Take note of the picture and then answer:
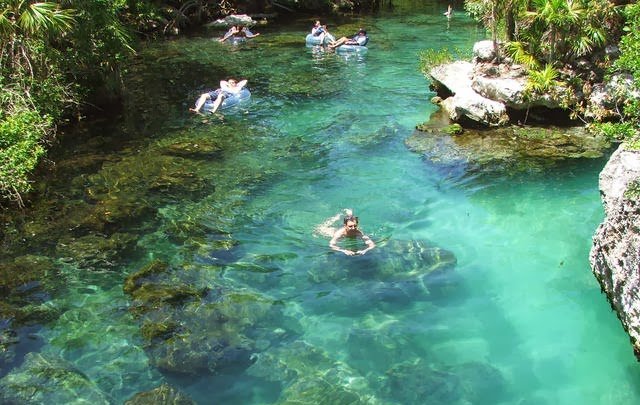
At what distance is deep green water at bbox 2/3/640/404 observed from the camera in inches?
330

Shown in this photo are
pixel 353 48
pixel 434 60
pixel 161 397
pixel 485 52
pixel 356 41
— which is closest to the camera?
pixel 161 397

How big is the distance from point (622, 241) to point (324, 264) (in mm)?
5211

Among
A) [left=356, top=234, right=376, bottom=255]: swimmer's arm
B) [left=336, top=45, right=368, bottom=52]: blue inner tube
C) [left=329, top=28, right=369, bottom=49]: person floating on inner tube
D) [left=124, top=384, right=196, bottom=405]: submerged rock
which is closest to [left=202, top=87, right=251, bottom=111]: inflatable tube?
[left=336, top=45, right=368, bottom=52]: blue inner tube

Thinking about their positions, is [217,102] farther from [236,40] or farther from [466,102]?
[236,40]

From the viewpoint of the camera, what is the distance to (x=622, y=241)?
305 inches

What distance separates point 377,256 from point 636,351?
4741 mm

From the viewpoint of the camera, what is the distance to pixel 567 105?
15.7 m

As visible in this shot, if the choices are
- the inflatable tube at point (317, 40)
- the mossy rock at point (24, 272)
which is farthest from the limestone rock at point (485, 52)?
the mossy rock at point (24, 272)

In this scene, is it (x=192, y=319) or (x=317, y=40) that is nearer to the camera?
(x=192, y=319)

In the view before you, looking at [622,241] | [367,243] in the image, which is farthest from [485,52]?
[622,241]

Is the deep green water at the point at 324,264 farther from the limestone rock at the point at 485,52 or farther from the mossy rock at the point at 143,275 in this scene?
the limestone rock at the point at 485,52

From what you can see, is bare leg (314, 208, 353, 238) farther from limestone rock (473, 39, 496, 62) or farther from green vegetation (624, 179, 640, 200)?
limestone rock (473, 39, 496, 62)

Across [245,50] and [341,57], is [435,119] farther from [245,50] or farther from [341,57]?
[245,50]

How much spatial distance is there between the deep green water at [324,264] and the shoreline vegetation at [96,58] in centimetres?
137
